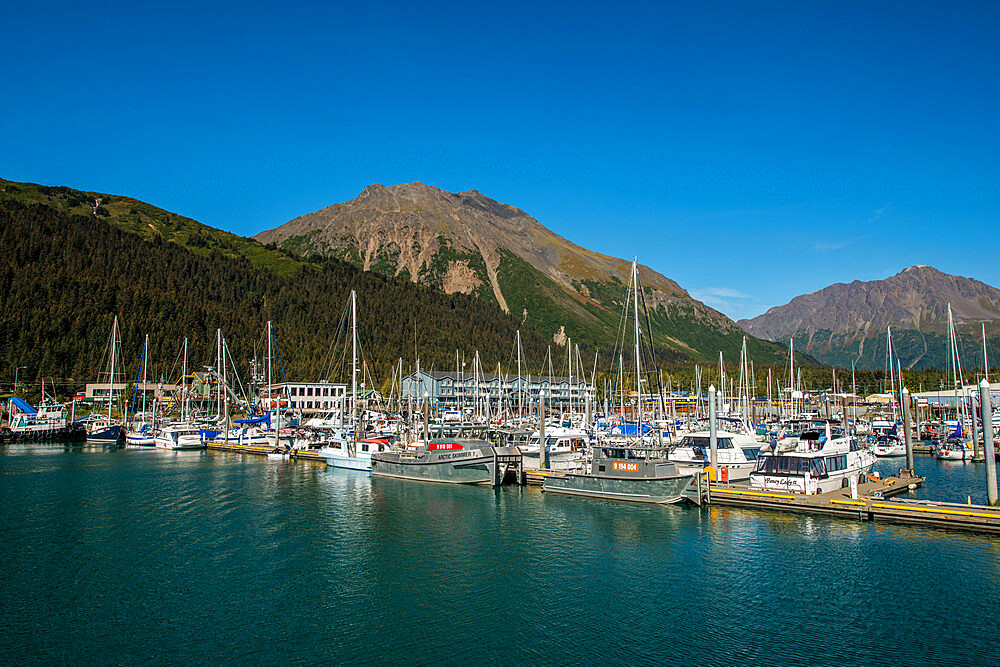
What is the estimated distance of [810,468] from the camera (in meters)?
45.9

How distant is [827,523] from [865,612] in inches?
583

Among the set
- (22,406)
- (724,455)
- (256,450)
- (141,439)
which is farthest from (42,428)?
(724,455)

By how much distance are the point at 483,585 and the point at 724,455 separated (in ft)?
98.5

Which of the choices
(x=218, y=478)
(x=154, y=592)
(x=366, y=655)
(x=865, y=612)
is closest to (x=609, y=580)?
(x=865, y=612)

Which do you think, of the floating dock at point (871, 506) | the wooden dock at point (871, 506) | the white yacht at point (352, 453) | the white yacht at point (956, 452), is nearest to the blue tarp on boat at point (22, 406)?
the white yacht at point (352, 453)

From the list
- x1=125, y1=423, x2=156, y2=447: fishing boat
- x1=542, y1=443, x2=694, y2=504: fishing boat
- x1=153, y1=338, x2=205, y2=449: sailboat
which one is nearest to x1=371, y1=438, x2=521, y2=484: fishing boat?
x1=542, y1=443, x2=694, y2=504: fishing boat

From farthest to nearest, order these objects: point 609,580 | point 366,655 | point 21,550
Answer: point 21,550
point 609,580
point 366,655

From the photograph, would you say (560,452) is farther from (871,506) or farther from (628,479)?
(871,506)

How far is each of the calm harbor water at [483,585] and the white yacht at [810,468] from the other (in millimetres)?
3687

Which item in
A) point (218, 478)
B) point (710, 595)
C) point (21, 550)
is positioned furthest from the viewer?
point (218, 478)

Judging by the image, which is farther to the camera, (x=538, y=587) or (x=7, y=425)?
(x=7, y=425)

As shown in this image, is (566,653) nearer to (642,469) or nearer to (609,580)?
(609,580)

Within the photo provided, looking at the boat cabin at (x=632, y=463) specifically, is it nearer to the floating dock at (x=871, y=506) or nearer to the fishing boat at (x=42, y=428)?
the floating dock at (x=871, y=506)

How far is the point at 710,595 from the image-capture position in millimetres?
29406
